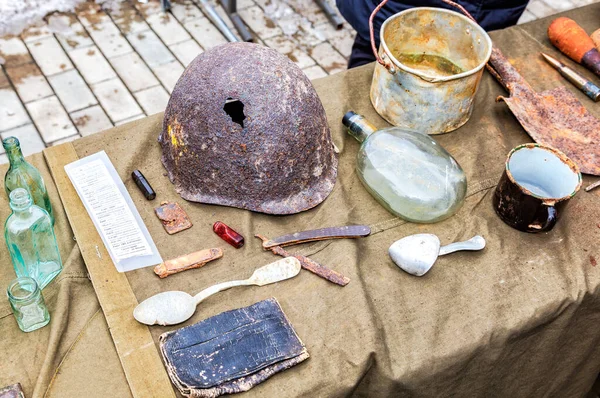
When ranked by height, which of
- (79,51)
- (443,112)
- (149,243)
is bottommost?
(79,51)

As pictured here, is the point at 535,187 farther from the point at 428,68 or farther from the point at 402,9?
the point at 402,9

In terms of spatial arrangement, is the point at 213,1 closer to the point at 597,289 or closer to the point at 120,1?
the point at 120,1

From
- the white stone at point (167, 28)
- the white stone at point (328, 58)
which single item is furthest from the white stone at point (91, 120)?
the white stone at point (328, 58)

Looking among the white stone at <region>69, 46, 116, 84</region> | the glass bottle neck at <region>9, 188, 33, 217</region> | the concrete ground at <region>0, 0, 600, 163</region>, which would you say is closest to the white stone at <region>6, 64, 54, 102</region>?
the concrete ground at <region>0, 0, 600, 163</region>

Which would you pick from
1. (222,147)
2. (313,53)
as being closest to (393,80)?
(222,147)

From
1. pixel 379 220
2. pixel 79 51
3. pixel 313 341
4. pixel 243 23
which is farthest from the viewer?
pixel 243 23

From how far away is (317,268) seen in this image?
4.05ft

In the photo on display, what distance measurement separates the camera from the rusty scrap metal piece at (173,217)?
1.30 meters

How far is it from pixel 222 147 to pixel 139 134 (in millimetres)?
313

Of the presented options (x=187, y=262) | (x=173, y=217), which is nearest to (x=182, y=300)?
(x=187, y=262)

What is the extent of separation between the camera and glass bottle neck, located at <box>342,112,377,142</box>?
4.79 ft

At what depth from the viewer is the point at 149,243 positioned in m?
1.27

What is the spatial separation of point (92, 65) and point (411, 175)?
1.86 m

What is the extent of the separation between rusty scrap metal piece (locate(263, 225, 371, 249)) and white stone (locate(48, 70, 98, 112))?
5.16 ft
